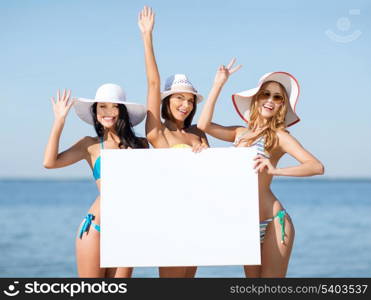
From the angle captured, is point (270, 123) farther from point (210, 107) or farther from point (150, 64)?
point (150, 64)

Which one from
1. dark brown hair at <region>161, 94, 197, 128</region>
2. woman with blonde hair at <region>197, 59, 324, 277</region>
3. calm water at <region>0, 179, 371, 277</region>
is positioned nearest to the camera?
woman with blonde hair at <region>197, 59, 324, 277</region>

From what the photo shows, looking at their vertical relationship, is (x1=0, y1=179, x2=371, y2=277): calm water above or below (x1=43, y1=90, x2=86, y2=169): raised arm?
below

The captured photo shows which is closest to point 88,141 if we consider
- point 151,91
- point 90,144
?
point 90,144

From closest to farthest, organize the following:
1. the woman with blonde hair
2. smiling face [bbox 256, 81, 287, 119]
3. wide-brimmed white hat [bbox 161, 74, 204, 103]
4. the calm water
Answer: the woman with blonde hair
smiling face [bbox 256, 81, 287, 119]
wide-brimmed white hat [bbox 161, 74, 204, 103]
the calm water

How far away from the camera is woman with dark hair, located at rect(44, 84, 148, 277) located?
16.7ft

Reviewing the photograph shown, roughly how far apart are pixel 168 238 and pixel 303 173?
1134 millimetres

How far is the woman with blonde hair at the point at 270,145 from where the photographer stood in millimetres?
5082

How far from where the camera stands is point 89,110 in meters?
5.61

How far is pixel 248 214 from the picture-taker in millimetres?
5020

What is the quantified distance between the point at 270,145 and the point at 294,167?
0.30 m

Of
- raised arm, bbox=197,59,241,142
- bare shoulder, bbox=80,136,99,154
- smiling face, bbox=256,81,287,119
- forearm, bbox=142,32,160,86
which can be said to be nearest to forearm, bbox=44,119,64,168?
bare shoulder, bbox=80,136,99,154

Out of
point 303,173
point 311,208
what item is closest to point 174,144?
point 303,173

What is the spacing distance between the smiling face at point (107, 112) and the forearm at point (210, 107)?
0.71 metres

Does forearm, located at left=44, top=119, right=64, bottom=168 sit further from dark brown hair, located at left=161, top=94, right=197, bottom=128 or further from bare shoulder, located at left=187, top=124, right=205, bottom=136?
bare shoulder, located at left=187, top=124, right=205, bottom=136
